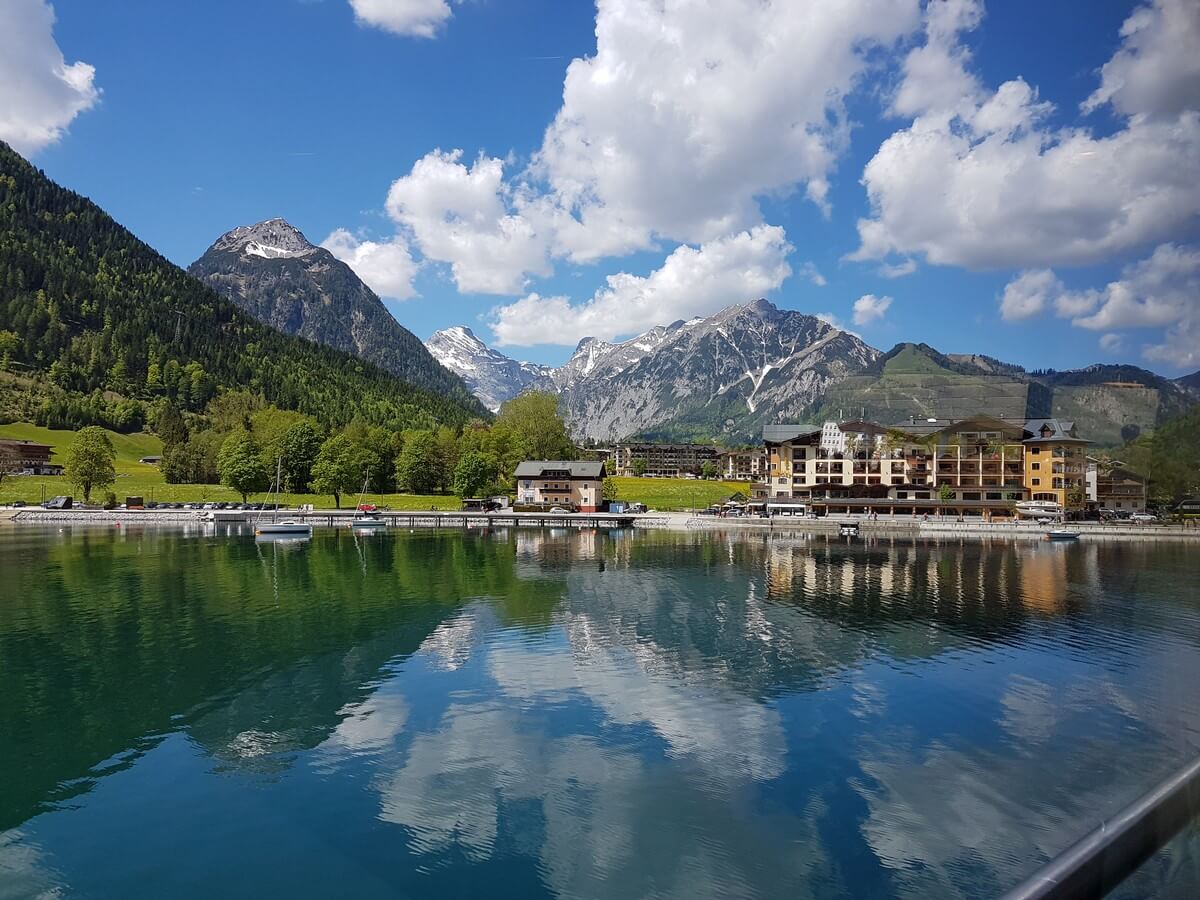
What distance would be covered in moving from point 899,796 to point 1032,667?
641 inches

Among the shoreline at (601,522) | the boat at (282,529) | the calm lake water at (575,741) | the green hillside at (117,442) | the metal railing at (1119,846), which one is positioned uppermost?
the green hillside at (117,442)

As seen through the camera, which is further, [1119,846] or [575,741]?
[575,741]

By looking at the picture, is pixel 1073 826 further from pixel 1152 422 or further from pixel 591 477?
pixel 591 477

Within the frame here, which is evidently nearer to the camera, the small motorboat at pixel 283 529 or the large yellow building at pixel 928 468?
the small motorboat at pixel 283 529

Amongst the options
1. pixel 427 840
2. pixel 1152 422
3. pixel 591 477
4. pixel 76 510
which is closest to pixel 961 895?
pixel 1152 422

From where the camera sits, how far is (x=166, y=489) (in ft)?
463

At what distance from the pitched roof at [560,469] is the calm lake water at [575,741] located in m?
86.7

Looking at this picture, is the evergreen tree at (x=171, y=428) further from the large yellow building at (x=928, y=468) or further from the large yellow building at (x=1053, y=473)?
the large yellow building at (x=1053, y=473)

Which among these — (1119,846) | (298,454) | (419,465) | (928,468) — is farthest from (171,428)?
(1119,846)

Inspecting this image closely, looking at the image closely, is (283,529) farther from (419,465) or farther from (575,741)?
(575,741)

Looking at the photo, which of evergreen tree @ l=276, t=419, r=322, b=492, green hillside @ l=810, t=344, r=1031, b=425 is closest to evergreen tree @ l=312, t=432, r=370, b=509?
evergreen tree @ l=276, t=419, r=322, b=492

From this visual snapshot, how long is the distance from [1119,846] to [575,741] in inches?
785

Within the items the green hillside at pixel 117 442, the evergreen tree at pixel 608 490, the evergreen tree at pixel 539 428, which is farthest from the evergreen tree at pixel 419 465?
the green hillside at pixel 117 442

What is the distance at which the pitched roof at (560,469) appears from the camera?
135625mm
